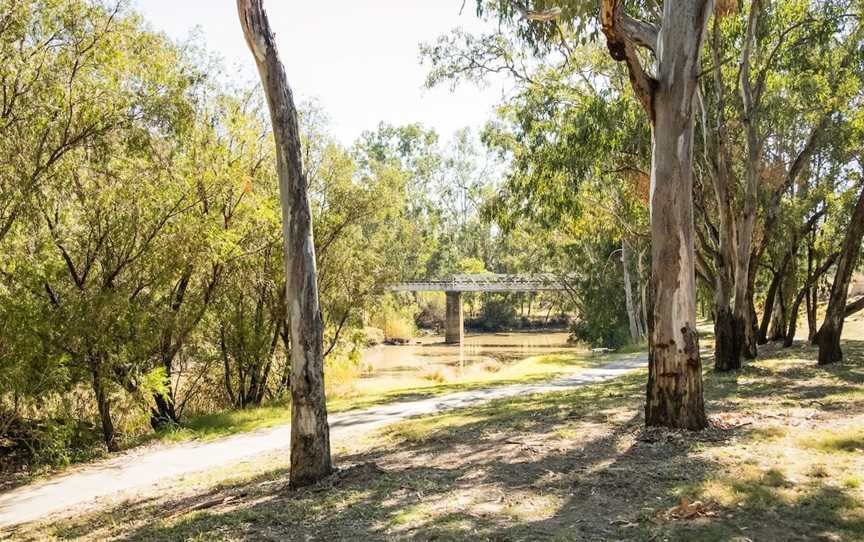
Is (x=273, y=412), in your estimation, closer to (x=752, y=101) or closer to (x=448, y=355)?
(x=752, y=101)

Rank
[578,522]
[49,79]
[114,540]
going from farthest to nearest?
[49,79]
[114,540]
[578,522]

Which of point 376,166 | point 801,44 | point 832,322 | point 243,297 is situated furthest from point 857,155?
point 243,297

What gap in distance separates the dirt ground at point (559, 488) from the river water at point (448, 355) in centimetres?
1173

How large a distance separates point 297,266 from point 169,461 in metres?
5.54

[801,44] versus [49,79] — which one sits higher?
[801,44]

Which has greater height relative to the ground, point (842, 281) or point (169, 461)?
point (842, 281)

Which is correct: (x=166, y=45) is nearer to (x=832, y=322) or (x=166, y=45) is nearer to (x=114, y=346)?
(x=114, y=346)

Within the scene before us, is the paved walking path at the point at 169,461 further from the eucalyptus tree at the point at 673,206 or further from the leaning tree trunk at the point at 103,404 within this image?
the eucalyptus tree at the point at 673,206

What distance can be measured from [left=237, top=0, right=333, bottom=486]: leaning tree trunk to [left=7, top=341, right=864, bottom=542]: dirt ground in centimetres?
46

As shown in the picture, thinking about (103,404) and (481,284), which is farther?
(481,284)

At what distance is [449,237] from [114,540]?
64.3m

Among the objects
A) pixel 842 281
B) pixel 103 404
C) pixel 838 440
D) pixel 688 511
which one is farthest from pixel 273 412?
pixel 842 281

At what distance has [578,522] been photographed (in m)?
5.13

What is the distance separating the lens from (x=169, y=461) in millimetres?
10805
